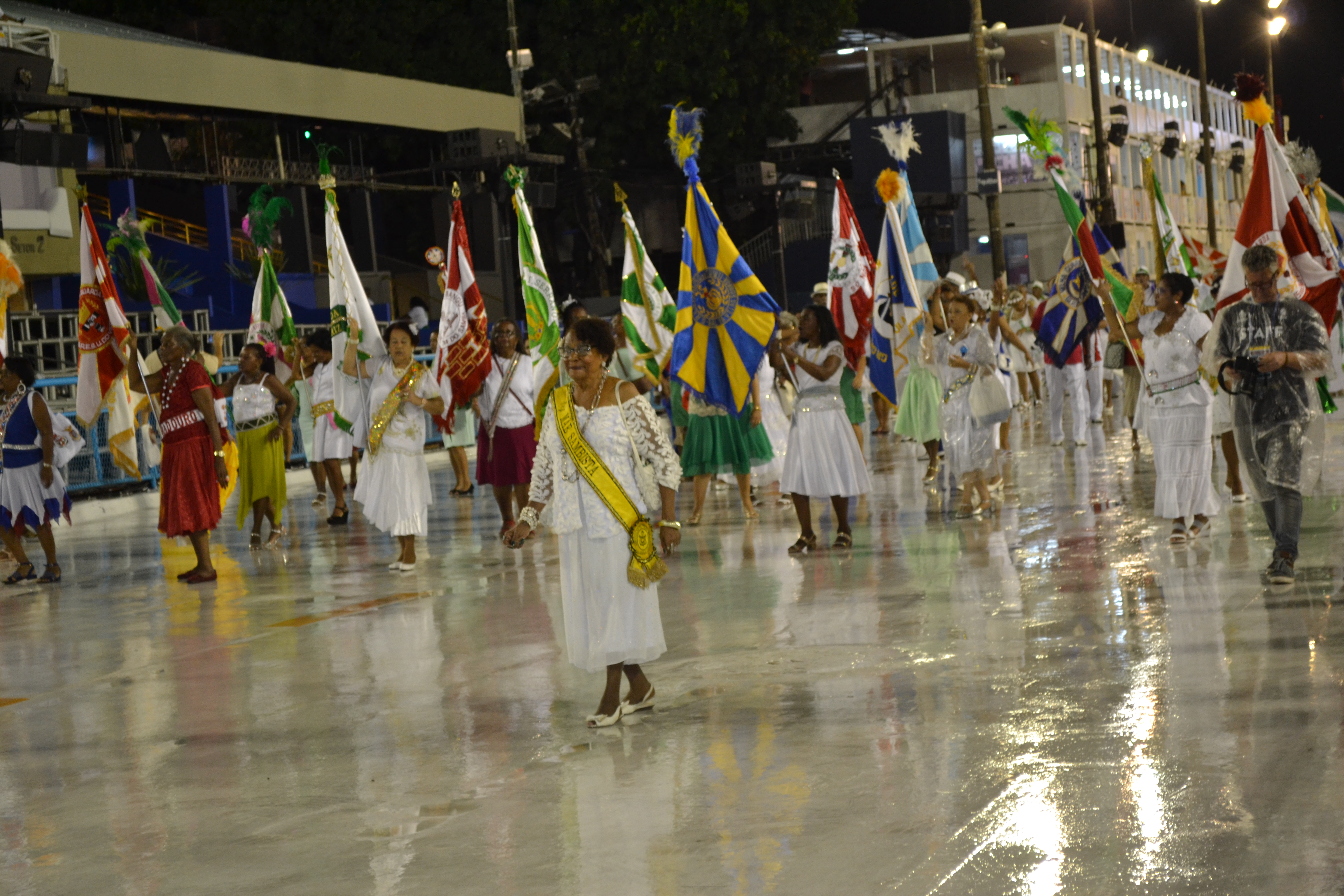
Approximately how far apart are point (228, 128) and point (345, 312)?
2458cm

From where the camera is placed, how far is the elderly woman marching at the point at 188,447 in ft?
37.3

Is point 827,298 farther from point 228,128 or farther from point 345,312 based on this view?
point 228,128

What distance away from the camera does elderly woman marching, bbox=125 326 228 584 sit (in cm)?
1138

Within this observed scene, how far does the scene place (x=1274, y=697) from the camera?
614 cm

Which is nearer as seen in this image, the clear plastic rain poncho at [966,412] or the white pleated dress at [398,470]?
the white pleated dress at [398,470]

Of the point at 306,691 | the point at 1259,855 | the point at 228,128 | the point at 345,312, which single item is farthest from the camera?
the point at 228,128

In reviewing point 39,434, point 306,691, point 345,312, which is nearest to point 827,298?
point 345,312

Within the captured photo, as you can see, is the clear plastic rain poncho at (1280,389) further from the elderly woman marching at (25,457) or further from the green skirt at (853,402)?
the elderly woman marching at (25,457)

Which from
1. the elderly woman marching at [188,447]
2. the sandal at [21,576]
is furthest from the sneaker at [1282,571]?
the sandal at [21,576]

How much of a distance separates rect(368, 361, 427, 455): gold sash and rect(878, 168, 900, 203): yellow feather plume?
520 centimetres

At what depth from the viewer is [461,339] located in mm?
13383

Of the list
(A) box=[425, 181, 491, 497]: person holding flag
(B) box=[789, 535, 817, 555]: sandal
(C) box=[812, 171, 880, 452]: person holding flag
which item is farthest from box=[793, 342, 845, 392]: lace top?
(A) box=[425, 181, 491, 497]: person holding flag

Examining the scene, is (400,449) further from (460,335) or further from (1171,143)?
(1171,143)

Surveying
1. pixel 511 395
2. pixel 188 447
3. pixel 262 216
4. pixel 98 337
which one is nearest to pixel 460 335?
pixel 511 395
